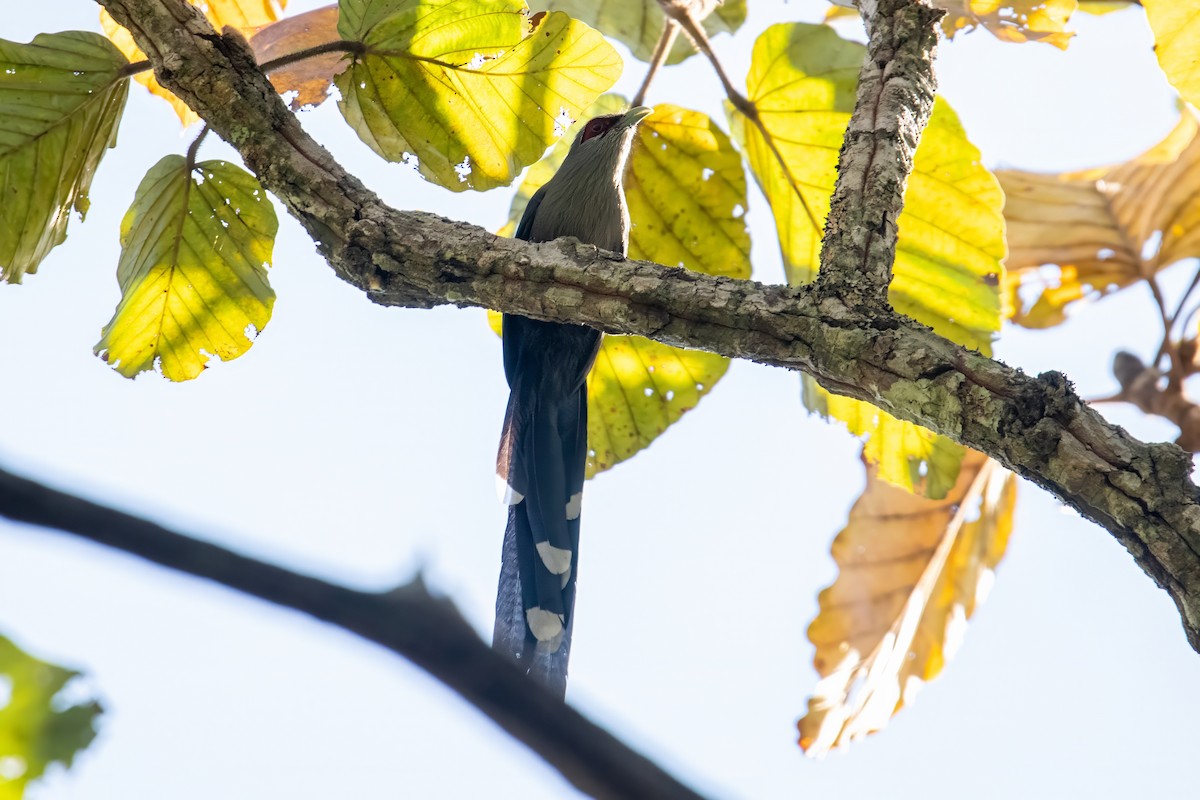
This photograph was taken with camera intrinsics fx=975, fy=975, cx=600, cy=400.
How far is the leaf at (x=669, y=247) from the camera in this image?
306cm

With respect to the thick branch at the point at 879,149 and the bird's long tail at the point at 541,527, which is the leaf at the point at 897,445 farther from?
the thick branch at the point at 879,149

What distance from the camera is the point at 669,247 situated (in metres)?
3.21

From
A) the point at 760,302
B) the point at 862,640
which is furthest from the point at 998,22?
the point at 862,640

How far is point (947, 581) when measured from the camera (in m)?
3.58

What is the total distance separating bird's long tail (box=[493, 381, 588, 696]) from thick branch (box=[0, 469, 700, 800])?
6.75 ft

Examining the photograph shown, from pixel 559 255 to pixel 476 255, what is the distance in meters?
0.17

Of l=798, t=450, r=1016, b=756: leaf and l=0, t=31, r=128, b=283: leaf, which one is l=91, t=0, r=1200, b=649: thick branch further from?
l=798, t=450, r=1016, b=756: leaf

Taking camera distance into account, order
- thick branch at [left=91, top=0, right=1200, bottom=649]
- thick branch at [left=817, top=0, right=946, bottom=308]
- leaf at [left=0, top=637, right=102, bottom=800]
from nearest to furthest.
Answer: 1. leaf at [left=0, top=637, right=102, bottom=800]
2. thick branch at [left=91, top=0, right=1200, bottom=649]
3. thick branch at [left=817, top=0, right=946, bottom=308]

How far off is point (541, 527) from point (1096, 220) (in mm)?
2416

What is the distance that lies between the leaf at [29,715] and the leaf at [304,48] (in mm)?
1849

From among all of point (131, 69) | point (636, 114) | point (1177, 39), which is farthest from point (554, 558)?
point (1177, 39)

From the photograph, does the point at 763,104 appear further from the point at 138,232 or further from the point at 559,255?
the point at 138,232

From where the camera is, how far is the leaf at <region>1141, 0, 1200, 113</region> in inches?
86.7

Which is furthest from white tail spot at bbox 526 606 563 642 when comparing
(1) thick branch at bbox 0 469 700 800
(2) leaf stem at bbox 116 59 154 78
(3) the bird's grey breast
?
(1) thick branch at bbox 0 469 700 800
